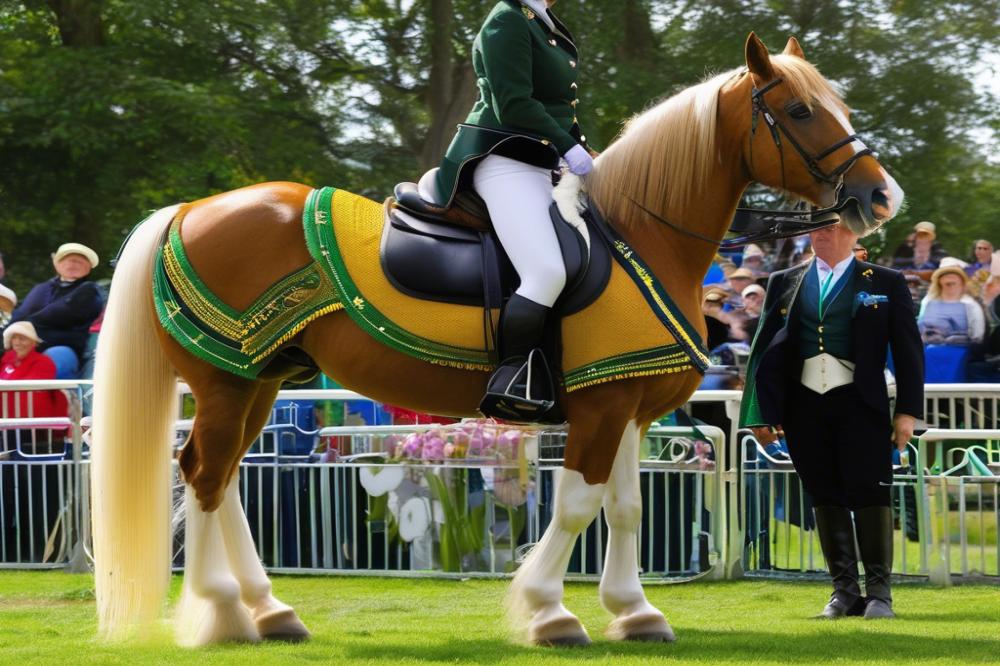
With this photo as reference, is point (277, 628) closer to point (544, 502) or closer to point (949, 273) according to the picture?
point (544, 502)

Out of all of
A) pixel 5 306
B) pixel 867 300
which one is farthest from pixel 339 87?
pixel 867 300

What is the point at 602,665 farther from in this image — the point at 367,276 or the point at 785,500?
the point at 785,500

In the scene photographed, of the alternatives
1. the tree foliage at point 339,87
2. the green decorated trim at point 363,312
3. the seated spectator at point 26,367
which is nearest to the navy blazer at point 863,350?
the green decorated trim at point 363,312

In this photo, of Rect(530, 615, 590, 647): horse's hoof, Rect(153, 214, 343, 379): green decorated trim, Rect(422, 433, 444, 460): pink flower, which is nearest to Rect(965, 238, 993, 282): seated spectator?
Rect(422, 433, 444, 460): pink flower

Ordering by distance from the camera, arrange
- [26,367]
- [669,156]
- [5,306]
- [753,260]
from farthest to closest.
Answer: [753,260] < [5,306] < [26,367] < [669,156]

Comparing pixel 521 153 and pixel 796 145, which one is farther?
pixel 521 153

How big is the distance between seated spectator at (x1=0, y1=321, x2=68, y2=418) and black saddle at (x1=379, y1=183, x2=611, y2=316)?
510 centimetres

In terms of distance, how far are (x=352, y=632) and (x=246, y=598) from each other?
1.77ft

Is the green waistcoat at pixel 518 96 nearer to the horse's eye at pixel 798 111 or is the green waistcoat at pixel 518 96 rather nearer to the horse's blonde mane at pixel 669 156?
the horse's blonde mane at pixel 669 156

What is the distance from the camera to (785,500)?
9.11 m

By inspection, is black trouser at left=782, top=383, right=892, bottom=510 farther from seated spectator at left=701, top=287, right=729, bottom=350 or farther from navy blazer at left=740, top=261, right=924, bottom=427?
seated spectator at left=701, top=287, right=729, bottom=350

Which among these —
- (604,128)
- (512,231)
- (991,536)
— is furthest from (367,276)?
(604,128)

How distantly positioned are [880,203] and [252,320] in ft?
8.42

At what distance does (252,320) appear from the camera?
21.0 feet
